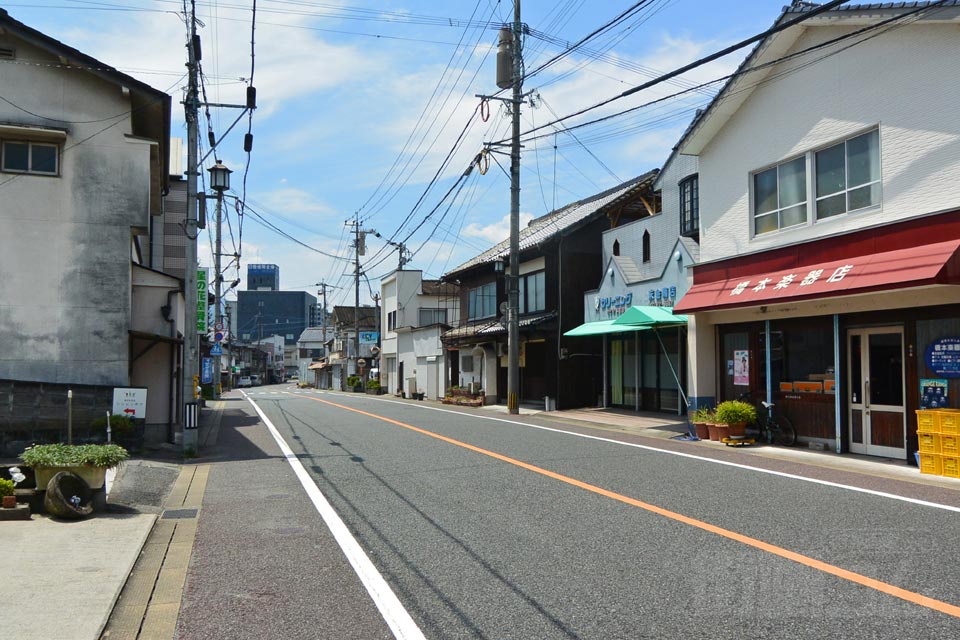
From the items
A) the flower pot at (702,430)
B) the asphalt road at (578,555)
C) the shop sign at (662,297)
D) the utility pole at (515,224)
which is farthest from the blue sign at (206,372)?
the flower pot at (702,430)

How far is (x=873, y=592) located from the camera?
5363mm

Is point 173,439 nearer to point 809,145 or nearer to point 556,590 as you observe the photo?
point 556,590

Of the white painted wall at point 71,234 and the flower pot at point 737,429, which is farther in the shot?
the flower pot at point 737,429

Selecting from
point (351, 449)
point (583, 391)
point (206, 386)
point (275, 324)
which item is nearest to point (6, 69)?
point (351, 449)

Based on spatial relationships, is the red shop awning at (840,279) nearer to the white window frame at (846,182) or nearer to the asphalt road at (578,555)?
the white window frame at (846,182)

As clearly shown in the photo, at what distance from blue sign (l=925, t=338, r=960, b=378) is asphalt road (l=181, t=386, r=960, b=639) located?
2.85 meters

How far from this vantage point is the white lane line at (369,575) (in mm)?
4828

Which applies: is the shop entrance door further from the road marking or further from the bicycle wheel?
the road marking

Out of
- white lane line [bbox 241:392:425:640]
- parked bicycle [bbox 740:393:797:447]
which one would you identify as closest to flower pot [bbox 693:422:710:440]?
parked bicycle [bbox 740:393:797:447]

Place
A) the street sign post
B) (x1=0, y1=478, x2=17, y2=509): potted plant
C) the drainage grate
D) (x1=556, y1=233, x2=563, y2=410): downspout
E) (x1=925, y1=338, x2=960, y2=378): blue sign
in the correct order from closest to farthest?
(x1=0, y1=478, x2=17, y2=509): potted plant → the drainage grate → (x1=925, y1=338, x2=960, y2=378): blue sign → the street sign post → (x1=556, y1=233, x2=563, y2=410): downspout

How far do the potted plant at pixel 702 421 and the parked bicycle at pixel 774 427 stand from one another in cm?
102

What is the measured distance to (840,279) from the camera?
12586mm

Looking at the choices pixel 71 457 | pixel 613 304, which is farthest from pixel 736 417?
pixel 71 457

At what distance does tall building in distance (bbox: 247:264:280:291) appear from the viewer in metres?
147
